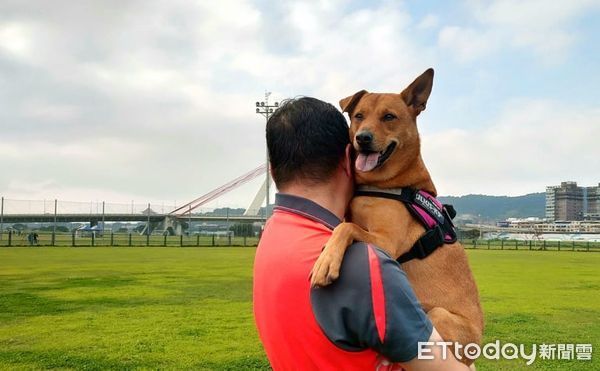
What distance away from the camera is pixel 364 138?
276cm

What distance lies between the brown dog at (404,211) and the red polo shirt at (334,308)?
0.23 metres

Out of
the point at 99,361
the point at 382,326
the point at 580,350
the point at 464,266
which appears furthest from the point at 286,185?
the point at 580,350

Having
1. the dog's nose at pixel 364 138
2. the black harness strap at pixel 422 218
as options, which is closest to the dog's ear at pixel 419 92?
the dog's nose at pixel 364 138

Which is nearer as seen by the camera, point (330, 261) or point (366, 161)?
point (330, 261)

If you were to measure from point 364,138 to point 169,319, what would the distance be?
7.99 meters

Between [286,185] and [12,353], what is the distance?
275 inches

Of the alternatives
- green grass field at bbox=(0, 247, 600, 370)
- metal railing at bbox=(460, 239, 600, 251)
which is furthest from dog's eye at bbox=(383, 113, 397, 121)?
metal railing at bbox=(460, 239, 600, 251)

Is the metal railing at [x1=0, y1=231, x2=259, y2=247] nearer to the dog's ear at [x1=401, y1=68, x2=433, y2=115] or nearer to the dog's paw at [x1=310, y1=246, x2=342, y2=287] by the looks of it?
the dog's ear at [x1=401, y1=68, x2=433, y2=115]

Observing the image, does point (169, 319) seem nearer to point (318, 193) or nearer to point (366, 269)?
point (318, 193)

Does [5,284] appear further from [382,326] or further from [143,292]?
[382,326]

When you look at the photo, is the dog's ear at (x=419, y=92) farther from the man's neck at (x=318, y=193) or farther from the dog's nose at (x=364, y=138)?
the man's neck at (x=318, y=193)

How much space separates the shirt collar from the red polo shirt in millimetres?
16

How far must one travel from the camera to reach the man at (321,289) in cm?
163

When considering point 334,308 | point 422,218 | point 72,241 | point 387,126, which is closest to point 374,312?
point 334,308
